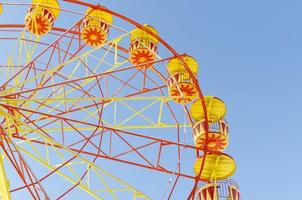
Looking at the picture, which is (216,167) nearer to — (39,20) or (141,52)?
(141,52)

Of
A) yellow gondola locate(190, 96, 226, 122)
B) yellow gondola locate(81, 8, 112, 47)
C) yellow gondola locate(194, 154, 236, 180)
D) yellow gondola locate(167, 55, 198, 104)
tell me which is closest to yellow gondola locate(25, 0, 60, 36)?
yellow gondola locate(81, 8, 112, 47)

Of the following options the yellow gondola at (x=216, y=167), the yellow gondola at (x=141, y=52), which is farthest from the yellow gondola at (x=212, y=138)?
the yellow gondola at (x=141, y=52)

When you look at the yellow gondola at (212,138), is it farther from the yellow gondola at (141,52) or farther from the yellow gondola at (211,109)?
the yellow gondola at (141,52)

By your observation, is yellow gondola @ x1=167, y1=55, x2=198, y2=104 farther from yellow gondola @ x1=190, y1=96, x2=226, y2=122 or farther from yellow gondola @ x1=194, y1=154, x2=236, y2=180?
yellow gondola @ x1=194, y1=154, x2=236, y2=180

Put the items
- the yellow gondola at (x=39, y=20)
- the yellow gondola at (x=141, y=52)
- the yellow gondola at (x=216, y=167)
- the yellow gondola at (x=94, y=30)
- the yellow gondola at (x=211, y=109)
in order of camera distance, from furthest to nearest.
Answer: the yellow gondola at (x=141, y=52) → the yellow gondola at (x=94, y=30) → the yellow gondola at (x=39, y=20) → the yellow gondola at (x=211, y=109) → the yellow gondola at (x=216, y=167)

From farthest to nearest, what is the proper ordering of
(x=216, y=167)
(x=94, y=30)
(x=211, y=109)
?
(x=94, y=30), (x=211, y=109), (x=216, y=167)

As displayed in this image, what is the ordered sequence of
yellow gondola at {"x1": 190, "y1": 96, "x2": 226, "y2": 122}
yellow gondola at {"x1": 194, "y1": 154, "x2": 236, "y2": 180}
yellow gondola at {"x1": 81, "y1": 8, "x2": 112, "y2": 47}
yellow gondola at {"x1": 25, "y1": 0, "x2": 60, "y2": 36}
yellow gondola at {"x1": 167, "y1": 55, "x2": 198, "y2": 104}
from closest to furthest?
yellow gondola at {"x1": 194, "y1": 154, "x2": 236, "y2": 180}
yellow gondola at {"x1": 190, "y1": 96, "x2": 226, "y2": 122}
yellow gondola at {"x1": 167, "y1": 55, "x2": 198, "y2": 104}
yellow gondola at {"x1": 25, "y1": 0, "x2": 60, "y2": 36}
yellow gondola at {"x1": 81, "y1": 8, "x2": 112, "y2": 47}

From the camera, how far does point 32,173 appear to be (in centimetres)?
1152

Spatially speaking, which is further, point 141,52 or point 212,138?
point 141,52

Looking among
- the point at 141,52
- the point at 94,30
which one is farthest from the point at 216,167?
the point at 94,30

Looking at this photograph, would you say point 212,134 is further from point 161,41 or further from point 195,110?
point 161,41

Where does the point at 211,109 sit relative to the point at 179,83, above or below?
below

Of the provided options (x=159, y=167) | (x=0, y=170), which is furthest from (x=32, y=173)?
(x=159, y=167)

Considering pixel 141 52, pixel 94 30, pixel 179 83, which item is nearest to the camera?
pixel 179 83
